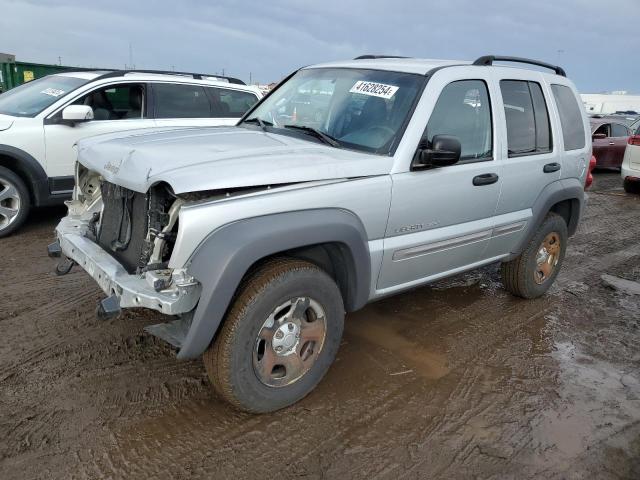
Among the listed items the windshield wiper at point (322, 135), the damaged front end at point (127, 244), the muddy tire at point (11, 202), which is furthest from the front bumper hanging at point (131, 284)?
the muddy tire at point (11, 202)

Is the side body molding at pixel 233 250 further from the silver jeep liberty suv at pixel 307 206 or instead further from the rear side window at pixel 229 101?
the rear side window at pixel 229 101

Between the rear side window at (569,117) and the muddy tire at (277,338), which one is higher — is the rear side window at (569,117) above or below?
above

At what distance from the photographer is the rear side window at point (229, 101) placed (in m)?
7.34

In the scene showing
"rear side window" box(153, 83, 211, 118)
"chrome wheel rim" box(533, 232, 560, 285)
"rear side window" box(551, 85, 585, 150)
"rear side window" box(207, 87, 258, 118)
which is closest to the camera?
"rear side window" box(551, 85, 585, 150)

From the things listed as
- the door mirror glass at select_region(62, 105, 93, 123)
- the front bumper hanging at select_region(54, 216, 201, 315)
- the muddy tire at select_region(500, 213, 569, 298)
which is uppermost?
the door mirror glass at select_region(62, 105, 93, 123)

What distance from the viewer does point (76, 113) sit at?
19.1 ft

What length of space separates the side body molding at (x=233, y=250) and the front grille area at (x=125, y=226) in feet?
1.70

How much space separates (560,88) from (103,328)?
4.35m

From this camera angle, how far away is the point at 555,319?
186 inches

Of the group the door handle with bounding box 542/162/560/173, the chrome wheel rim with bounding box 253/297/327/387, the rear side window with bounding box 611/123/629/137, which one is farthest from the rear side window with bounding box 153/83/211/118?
the rear side window with bounding box 611/123/629/137

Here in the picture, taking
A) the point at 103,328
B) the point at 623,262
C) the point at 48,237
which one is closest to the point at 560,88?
the point at 623,262

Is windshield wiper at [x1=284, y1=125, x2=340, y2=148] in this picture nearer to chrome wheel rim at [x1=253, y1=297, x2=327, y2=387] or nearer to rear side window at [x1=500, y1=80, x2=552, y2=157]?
chrome wheel rim at [x1=253, y1=297, x2=327, y2=387]

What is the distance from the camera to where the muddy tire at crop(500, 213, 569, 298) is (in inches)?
188

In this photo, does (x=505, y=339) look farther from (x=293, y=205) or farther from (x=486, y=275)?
(x=293, y=205)
